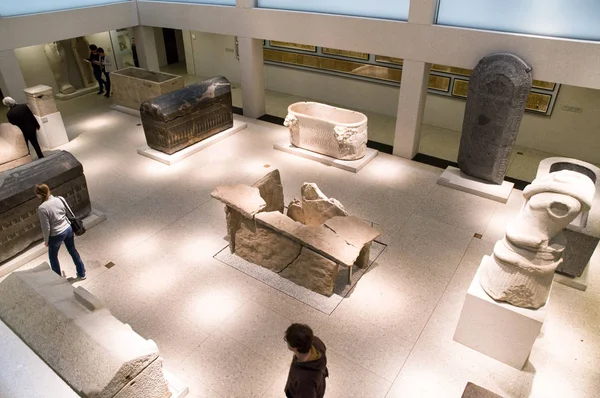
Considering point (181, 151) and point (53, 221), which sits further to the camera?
point (181, 151)

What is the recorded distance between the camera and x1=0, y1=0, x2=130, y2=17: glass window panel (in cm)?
884

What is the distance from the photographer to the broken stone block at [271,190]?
5.90 metres

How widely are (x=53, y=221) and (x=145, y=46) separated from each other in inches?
327

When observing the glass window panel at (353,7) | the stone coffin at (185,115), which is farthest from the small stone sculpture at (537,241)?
the stone coffin at (185,115)

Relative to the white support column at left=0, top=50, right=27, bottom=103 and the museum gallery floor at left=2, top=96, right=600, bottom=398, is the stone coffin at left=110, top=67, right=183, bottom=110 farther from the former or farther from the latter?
the museum gallery floor at left=2, top=96, right=600, bottom=398

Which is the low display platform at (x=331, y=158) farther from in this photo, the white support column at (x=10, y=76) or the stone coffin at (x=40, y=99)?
the white support column at (x=10, y=76)

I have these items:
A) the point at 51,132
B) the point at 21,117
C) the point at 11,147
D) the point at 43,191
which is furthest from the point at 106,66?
the point at 43,191

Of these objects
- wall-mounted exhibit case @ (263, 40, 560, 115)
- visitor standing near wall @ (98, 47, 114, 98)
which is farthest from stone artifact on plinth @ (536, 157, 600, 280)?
visitor standing near wall @ (98, 47, 114, 98)

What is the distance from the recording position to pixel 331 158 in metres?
8.36

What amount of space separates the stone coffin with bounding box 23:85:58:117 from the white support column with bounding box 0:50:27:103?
0.70 m

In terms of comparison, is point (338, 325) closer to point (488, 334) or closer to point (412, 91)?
point (488, 334)

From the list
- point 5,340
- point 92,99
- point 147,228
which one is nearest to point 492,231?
point 147,228

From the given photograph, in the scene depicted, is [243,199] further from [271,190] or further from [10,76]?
[10,76]

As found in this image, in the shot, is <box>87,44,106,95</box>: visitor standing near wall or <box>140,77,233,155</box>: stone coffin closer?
<box>140,77,233,155</box>: stone coffin
